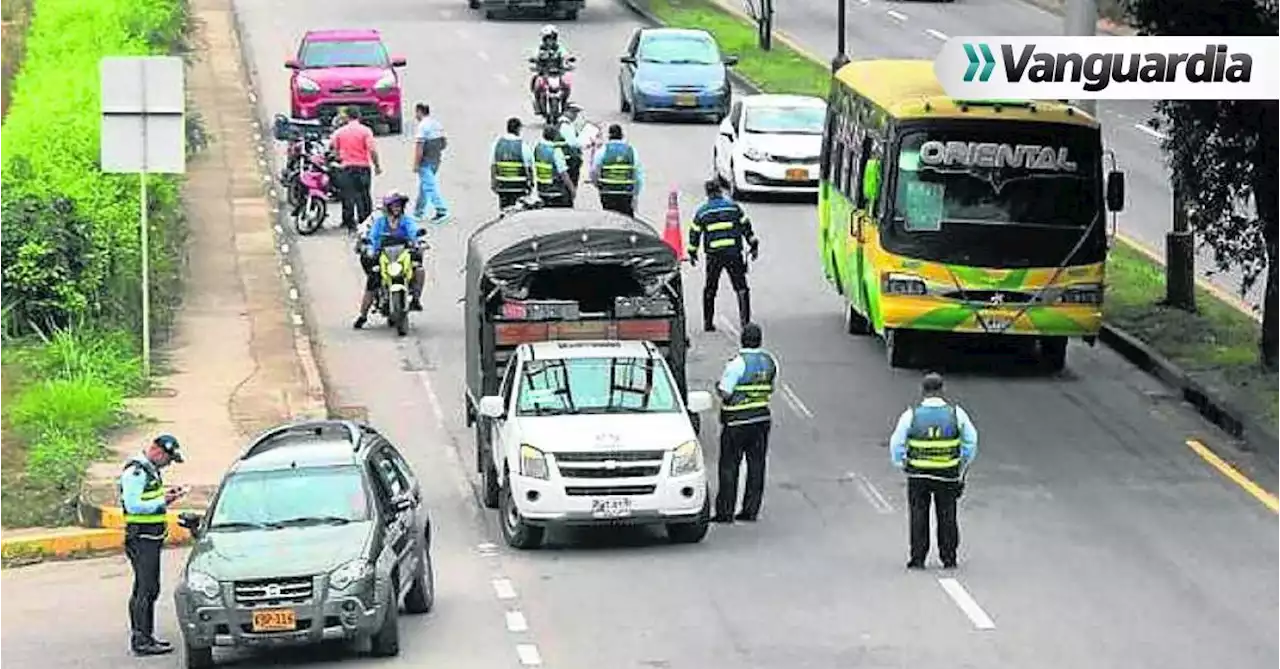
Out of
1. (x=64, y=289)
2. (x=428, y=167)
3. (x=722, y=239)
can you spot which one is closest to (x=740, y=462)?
(x=722, y=239)

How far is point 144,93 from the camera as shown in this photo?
29.3 m

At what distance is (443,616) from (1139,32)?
1155 centimetres

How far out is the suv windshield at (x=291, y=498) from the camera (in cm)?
2038

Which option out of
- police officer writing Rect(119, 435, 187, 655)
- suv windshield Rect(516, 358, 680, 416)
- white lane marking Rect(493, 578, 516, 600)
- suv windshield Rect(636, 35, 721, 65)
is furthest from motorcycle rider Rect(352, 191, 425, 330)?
suv windshield Rect(636, 35, 721, 65)

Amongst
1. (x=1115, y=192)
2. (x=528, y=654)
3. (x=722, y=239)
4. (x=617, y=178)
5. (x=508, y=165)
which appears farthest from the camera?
(x=508, y=165)

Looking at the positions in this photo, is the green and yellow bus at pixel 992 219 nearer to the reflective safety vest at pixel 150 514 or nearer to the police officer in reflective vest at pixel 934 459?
the police officer in reflective vest at pixel 934 459

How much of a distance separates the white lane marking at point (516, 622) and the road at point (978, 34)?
67.7 ft

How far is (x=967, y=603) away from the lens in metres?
21.8

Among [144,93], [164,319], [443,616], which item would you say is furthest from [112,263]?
[443,616]

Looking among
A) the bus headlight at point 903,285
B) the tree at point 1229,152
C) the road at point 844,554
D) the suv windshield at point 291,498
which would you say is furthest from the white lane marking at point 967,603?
the bus headlight at point 903,285

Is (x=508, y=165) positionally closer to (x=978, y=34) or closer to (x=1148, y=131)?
(x=1148, y=131)

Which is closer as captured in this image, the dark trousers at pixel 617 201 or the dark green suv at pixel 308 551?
the dark green suv at pixel 308 551

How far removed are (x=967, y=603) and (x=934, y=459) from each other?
138 centimetres

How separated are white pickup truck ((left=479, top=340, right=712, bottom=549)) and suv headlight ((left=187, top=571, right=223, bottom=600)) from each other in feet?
13.9
